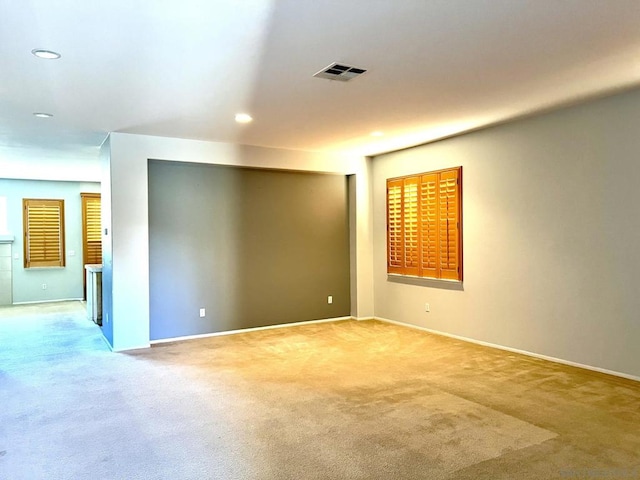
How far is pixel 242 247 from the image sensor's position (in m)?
6.60

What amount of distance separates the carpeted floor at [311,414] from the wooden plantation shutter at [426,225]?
122 cm

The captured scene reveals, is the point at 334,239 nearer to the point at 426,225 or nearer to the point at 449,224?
the point at 426,225

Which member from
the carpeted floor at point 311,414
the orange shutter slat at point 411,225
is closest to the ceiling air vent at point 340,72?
the carpeted floor at point 311,414

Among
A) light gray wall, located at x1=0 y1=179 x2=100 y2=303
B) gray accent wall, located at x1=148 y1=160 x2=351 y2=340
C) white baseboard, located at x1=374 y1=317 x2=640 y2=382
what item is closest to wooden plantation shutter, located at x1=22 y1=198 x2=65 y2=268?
light gray wall, located at x1=0 y1=179 x2=100 y2=303

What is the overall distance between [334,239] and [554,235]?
3.41m

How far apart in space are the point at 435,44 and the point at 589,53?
44.9 inches

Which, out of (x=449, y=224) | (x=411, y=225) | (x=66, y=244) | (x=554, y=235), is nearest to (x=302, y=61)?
(x=554, y=235)

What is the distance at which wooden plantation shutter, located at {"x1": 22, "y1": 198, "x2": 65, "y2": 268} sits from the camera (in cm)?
948

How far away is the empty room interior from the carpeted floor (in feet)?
0.08

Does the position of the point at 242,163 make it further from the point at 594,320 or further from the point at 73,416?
the point at 594,320

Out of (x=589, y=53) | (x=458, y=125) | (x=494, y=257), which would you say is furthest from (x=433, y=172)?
(x=589, y=53)

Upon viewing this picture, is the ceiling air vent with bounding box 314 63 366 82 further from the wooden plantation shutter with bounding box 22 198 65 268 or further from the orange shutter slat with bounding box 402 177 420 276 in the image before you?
the wooden plantation shutter with bounding box 22 198 65 268

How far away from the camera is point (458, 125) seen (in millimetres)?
5289

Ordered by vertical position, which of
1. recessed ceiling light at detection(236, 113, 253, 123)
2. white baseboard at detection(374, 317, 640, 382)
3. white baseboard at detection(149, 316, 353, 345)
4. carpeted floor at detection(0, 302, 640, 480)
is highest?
recessed ceiling light at detection(236, 113, 253, 123)
